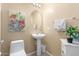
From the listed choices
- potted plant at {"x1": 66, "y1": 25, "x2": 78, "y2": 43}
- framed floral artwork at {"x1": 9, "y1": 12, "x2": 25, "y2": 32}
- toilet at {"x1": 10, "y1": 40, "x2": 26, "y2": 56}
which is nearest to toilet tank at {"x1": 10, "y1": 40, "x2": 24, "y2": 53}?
toilet at {"x1": 10, "y1": 40, "x2": 26, "y2": 56}

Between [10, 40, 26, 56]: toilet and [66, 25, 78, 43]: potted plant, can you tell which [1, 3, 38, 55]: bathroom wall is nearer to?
[10, 40, 26, 56]: toilet

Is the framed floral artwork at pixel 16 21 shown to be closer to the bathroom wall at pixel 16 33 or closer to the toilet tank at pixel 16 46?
the bathroom wall at pixel 16 33

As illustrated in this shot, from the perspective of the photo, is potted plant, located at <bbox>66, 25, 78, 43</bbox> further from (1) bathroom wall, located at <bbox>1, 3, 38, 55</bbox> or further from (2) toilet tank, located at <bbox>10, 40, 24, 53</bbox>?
(2) toilet tank, located at <bbox>10, 40, 24, 53</bbox>

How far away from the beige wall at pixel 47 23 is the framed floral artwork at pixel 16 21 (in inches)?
1.8

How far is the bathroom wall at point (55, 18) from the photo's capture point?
1.62 meters

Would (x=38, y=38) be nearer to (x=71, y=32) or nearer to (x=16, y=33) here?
(x=16, y=33)

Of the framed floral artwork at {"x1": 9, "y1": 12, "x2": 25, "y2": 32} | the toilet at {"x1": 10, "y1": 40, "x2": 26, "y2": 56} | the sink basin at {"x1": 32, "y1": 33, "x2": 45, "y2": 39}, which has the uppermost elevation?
the framed floral artwork at {"x1": 9, "y1": 12, "x2": 25, "y2": 32}

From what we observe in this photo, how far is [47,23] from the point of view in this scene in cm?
165

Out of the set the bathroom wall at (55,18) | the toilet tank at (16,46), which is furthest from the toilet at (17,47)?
the bathroom wall at (55,18)

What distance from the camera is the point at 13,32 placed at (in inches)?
64.4

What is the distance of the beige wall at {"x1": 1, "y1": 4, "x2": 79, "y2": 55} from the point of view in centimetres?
161

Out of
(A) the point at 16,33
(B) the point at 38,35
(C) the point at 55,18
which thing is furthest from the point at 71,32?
(A) the point at 16,33

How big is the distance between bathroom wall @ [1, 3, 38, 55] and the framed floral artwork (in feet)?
0.13

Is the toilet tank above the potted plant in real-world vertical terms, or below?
below
